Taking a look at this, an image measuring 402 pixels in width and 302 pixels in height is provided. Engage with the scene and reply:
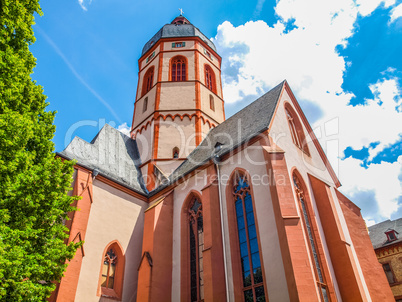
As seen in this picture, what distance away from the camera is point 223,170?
1261 cm

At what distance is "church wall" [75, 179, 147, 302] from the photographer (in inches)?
449

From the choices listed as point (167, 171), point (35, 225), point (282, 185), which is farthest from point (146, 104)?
point (35, 225)

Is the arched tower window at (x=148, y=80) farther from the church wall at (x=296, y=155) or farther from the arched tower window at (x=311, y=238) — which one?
the arched tower window at (x=311, y=238)

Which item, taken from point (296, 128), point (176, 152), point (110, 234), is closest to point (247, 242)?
point (110, 234)

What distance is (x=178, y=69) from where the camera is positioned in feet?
72.4

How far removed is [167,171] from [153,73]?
8.83 m

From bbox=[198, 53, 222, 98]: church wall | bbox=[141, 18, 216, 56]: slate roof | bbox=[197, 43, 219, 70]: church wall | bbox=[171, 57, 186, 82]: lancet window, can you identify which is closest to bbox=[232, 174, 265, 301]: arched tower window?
bbox=[171, 57, 186, 82]: lancet window

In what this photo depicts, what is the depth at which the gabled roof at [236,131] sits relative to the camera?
13.0 metres

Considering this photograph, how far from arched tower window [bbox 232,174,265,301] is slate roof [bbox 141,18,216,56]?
1532 cm

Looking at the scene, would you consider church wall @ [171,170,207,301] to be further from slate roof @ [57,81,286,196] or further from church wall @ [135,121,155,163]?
church wall @ [135,121,155,163]

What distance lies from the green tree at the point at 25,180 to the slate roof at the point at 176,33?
16322 millimetres

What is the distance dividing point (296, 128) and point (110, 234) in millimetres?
9805

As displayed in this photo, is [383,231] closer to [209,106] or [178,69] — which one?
[209,106]

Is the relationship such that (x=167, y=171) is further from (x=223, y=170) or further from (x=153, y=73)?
(x=153, y=73)
